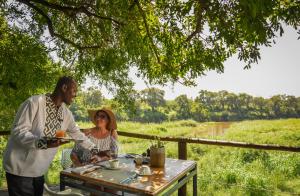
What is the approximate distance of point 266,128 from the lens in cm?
2384

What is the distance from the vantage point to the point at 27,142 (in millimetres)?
2016

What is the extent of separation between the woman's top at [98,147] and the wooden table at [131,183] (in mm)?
879

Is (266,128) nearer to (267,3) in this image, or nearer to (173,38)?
(173,38)

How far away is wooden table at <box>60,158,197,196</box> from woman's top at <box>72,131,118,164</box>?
879 mm

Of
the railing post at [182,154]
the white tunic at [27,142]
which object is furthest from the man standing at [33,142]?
the railing post at [182,154]

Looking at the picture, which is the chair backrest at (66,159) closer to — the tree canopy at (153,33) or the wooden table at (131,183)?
the wooden table at (131,183)

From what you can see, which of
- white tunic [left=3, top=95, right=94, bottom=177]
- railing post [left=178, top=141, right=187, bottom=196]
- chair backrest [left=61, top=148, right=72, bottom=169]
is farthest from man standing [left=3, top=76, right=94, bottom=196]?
railing post [left=178, top=141, right=187, bottom=196]

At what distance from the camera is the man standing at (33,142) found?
2057mm

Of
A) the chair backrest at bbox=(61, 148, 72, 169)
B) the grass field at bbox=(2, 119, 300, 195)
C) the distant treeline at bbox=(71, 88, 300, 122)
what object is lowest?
the grass field at bbox=(2, 119, 300, 195)

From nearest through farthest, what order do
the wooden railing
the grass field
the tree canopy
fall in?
the tree canopy
the wooden railing
the grass field

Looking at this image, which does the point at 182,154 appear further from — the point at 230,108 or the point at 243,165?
the point at 230,108

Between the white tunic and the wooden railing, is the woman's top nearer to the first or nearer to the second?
the wooden railing

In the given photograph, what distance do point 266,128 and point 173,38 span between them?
21903mm

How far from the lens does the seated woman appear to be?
3.63 metres
